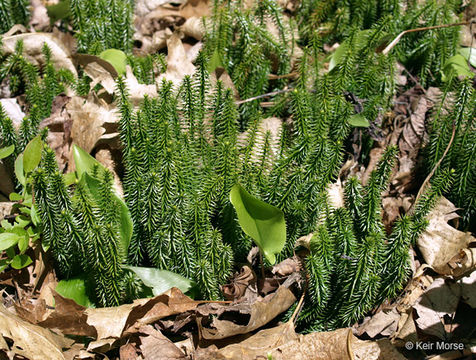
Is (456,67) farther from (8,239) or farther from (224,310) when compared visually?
(8,239)

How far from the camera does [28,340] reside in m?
2.19

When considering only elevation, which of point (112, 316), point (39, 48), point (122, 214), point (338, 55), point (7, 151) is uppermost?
point (338, 55)

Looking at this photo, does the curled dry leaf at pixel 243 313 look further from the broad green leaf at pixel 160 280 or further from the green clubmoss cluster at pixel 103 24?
the green clubmoss cluster at pixel 103 24

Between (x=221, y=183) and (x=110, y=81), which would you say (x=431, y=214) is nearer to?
(x=221, y=183)

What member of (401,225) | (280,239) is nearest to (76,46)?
(280,239)

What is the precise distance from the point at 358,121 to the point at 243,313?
1.30m

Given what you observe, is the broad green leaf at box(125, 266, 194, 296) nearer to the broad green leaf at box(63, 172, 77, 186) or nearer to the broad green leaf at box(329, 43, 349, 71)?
the broad green leaf at box(63, 172, 77, 186)

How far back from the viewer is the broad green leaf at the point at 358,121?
2.84m

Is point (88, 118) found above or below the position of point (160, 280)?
above

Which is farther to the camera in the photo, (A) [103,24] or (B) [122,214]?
(A) [103,24]

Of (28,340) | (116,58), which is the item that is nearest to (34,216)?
(28,340)

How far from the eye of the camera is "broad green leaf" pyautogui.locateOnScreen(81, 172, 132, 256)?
2322 mm

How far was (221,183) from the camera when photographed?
7.93ft

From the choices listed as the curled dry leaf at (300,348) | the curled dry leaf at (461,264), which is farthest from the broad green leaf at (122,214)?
the curled dry leaf at (461,264)
